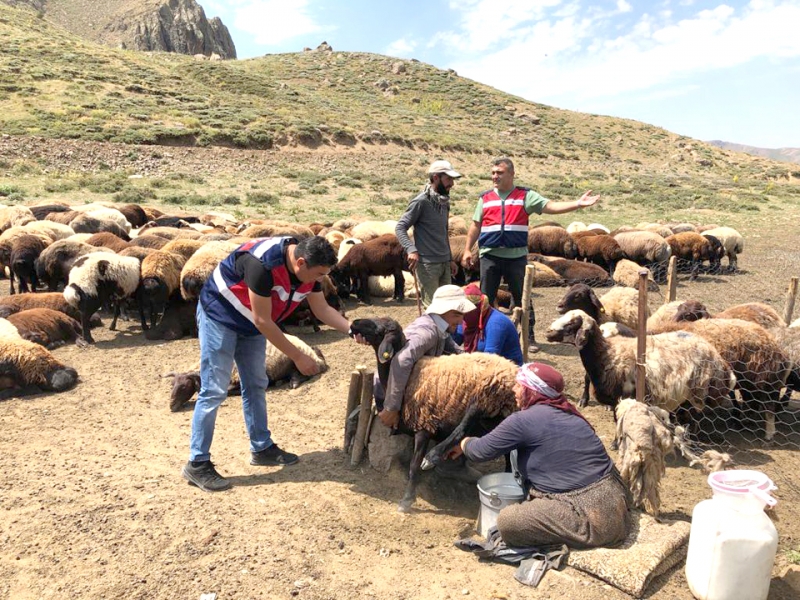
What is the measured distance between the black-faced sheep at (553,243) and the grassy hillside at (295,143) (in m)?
8.69

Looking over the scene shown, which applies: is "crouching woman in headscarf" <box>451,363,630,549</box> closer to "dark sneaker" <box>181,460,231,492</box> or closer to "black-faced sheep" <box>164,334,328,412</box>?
"dark sneaker" <box>181,460,231,492</box>

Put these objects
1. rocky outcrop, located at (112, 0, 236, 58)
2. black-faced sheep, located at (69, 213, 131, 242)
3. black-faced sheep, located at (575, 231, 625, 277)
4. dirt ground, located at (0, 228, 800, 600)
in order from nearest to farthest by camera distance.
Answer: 1. dirt ground, located at (0, 228, 800, 600)
2. black-faced sheep, located at (69, 213, 131, 242)
3. black-faced sheep, located at (575, 231, 625, 277)
4. rocky outcrop, located at (112, 0, 236, 58)

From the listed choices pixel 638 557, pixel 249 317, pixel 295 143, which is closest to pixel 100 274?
pixel 249 317

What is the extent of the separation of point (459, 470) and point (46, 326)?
646 centimetres

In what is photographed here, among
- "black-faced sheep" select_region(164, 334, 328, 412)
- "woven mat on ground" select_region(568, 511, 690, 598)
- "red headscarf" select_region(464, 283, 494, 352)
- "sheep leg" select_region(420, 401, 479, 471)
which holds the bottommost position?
"woven mat on ground" select_region(568, 511, 690, 598)

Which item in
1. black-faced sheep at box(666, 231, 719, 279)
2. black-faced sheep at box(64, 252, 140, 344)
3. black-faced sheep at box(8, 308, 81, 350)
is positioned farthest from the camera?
black-faced sheep at box(666, 231, 719, 279)

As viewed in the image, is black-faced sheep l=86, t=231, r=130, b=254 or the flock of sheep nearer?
the flock of sheep

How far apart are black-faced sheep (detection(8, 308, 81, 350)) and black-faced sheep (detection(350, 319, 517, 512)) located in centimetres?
569

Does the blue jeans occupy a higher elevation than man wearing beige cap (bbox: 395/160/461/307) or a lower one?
lower

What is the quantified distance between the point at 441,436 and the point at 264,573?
5.13ft

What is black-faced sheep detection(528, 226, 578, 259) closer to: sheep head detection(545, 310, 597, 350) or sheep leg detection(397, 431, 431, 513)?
sheep head detection(545, 310, 597, 350)

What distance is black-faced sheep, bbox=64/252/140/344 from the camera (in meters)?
8.34

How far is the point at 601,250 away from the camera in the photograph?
46.1 feet

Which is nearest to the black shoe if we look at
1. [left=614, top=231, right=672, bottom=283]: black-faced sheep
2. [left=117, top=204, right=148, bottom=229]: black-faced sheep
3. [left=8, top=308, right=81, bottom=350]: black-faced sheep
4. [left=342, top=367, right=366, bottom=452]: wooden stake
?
[left=342, top=367, right=366, bottom=452]: wooden stake
